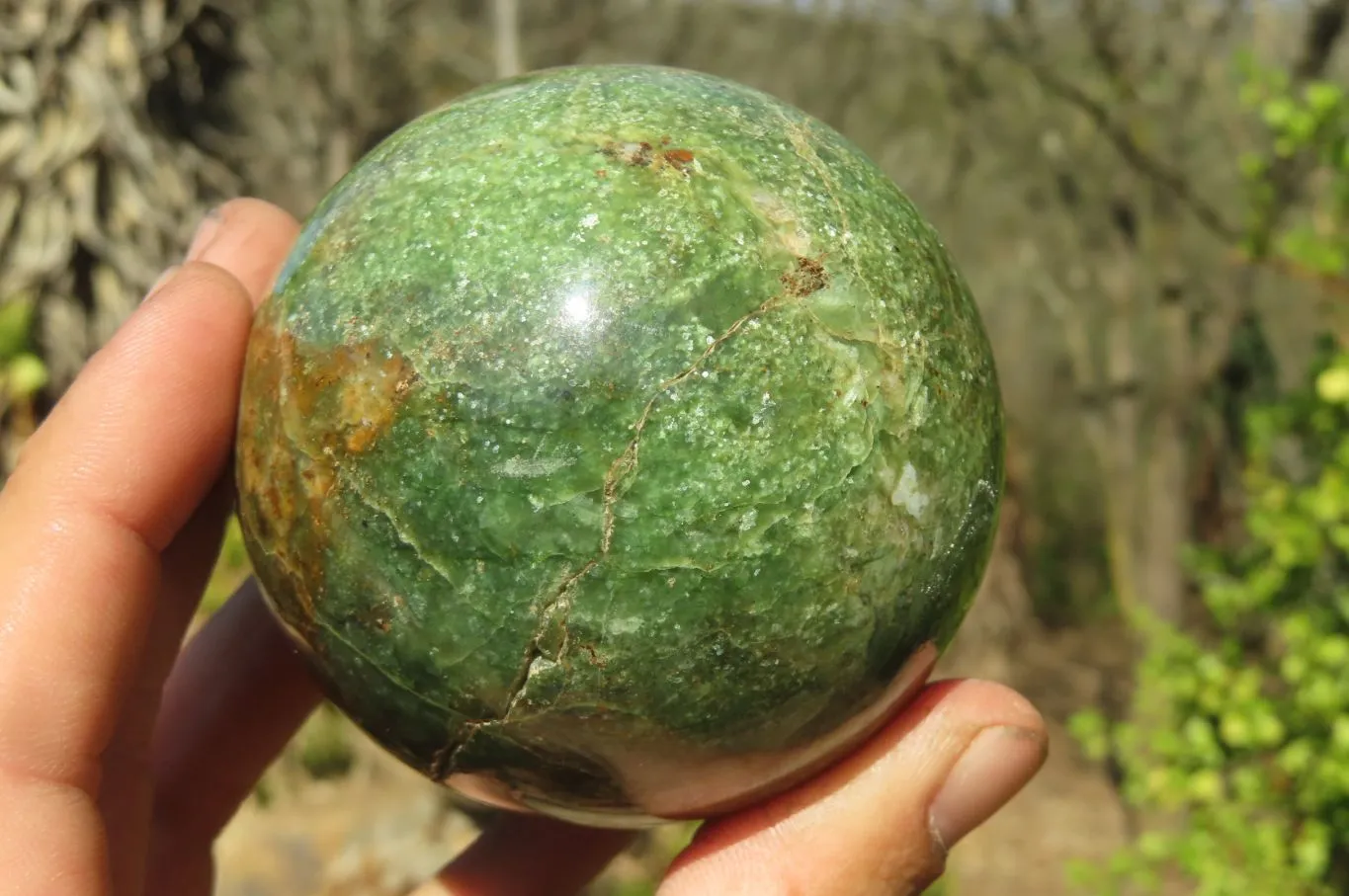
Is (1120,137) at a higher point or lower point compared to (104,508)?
lower

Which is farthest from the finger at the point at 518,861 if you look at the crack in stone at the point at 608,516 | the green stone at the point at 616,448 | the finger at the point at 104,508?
the crack in stone at the point at 608,516

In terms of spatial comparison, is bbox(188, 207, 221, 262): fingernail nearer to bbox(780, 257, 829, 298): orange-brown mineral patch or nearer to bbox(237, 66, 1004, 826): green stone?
bbox(237, 66, 1004, 826): green stone

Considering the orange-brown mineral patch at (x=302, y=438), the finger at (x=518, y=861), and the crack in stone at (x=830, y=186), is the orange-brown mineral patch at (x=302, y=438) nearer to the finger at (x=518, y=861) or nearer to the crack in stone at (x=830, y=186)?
the crack in stone at (x=830, y=186)

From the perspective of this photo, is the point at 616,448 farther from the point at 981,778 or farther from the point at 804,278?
the point at 981,778

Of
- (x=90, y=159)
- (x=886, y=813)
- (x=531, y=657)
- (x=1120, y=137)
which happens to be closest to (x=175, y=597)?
(x=531, y=657)

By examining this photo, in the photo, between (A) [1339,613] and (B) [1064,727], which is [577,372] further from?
(B) [1064,727]

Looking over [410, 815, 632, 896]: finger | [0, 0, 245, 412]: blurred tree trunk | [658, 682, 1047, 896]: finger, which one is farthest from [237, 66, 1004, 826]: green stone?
[0, 0, 245, 412]: blurred tree trunk

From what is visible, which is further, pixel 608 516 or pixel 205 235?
pixel 205 235
